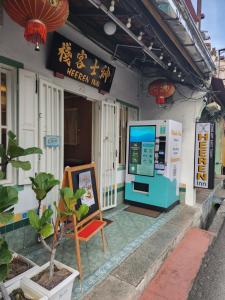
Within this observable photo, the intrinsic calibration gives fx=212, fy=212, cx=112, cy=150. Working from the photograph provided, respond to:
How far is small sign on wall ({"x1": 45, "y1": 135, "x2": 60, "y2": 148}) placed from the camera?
3.02 meters

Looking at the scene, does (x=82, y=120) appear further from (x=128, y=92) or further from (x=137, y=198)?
(x=137, y=198)

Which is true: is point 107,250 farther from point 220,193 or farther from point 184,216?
point 220,193

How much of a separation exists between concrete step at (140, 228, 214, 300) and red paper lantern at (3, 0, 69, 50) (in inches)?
113

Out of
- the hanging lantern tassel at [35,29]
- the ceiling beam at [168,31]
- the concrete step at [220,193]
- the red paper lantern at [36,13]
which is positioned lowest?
the concrete step at [220,193]

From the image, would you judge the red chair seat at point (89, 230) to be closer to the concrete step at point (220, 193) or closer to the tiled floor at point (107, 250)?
the tiled floor at point (107, 250)

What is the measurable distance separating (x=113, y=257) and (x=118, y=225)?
1068 mm

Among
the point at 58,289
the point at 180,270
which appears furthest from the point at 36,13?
the point at 180,270

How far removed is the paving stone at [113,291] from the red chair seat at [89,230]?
0.50m

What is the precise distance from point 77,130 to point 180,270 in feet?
12.6

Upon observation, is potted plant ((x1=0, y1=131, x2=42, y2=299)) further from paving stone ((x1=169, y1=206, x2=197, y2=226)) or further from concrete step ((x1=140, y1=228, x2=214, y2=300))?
paving stone ((x1=169, y1=206, x2=197, y2=226))

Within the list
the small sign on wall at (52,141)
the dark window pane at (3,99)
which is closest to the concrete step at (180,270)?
the small sign on wall at (52,141)

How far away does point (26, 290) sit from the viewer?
1642mm

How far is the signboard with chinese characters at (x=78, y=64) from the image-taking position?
299 centimetres

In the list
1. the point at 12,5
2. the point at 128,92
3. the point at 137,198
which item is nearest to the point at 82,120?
the point at 128,92
